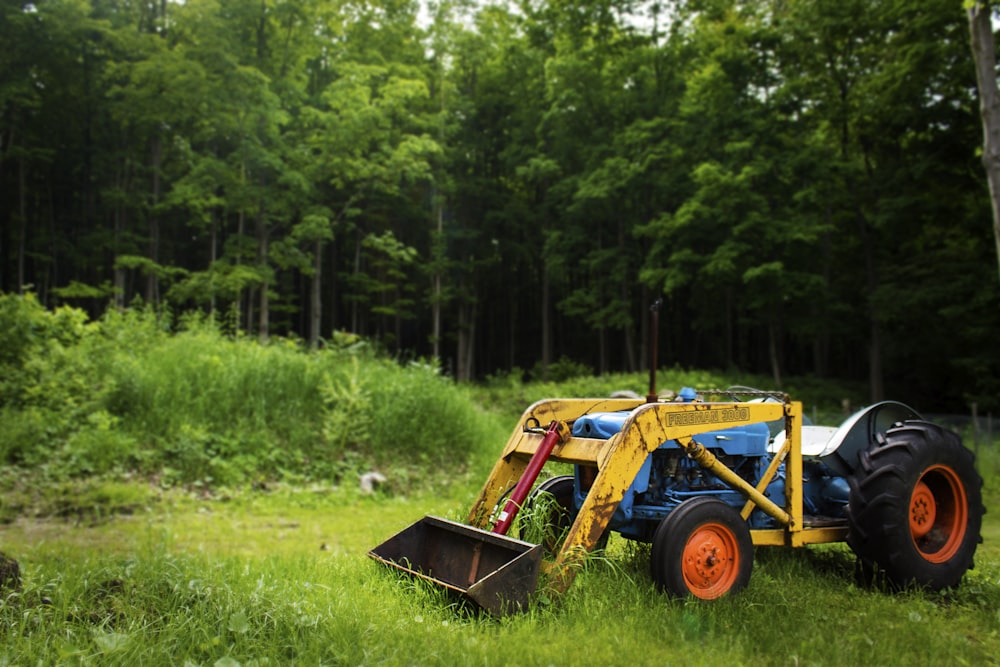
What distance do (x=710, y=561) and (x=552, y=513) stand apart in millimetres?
1141

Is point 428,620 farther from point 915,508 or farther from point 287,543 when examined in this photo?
point 287,543

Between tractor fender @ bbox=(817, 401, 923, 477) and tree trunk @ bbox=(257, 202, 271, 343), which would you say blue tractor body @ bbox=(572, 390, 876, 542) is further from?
tree trunk @ bbox=(257, 202, 271, 343)

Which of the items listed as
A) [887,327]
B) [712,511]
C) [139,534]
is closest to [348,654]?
[712,511]

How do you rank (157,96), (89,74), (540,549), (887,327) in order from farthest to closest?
(89,74), (887,327), (157,96), (540,549)

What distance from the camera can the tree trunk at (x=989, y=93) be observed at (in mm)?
8414

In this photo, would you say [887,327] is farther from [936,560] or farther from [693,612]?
[693,612]

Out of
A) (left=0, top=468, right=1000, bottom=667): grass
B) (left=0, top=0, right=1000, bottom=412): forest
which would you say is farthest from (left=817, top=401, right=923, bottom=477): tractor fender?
(left=0, top=0, right=1000, bottom=412): forest

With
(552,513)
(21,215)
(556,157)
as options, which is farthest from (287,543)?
(21,215)

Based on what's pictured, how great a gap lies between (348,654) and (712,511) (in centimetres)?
201

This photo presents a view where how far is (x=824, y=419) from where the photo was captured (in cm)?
1223

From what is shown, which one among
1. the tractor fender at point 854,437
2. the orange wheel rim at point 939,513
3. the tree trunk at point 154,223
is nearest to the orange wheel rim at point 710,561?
the tractor fender at point 854,437

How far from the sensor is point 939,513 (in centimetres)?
477

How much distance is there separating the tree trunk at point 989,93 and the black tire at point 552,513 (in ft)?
22.3

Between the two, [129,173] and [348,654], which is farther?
[129,173]
